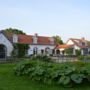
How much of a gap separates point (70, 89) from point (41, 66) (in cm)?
310

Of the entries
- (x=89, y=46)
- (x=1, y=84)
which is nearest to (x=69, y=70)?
(x=1, y=84)

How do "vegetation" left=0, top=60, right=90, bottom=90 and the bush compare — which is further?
the bush

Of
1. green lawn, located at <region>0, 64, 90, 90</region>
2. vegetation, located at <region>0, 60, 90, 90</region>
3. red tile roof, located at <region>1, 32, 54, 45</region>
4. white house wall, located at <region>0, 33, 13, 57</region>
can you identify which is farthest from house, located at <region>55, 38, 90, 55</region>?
vegetation, located at <region>0, 60, 90, 90</region>

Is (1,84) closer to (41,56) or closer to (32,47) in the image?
(41,56)

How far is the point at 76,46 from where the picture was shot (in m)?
70.3

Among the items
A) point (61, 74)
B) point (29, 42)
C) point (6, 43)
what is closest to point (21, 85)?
point (61, 74)

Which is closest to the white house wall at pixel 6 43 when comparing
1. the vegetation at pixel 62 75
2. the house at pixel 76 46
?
the house at pixel 76 46

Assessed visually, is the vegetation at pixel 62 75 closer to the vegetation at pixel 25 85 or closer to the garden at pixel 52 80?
the garden at pixel 52 80

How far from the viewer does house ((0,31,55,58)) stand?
49.7 meters

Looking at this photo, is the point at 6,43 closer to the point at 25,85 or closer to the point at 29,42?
the point at 29,42

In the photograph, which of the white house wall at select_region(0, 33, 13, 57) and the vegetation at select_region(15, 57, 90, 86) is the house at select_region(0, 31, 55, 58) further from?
the vegetation at select_region(15, 57, 90, 86)

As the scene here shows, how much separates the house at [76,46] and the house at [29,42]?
498 cm

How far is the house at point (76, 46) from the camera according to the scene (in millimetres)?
68125

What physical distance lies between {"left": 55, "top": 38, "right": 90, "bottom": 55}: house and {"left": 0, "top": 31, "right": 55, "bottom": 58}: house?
16.3ft
